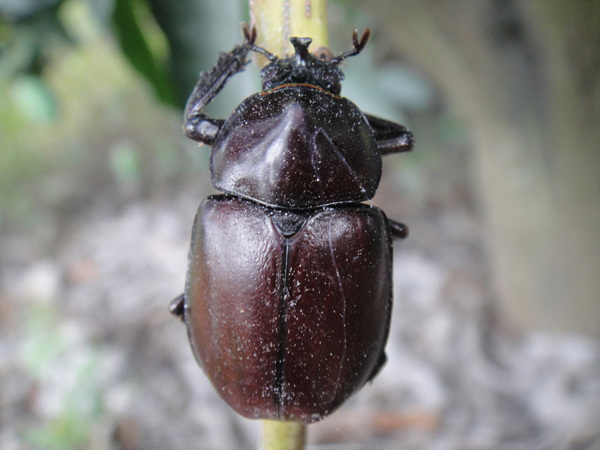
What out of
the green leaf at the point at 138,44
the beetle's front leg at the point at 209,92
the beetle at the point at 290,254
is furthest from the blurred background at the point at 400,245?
the beetle at the point at 290,254

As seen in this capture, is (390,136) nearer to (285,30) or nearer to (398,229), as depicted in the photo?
(398,229)

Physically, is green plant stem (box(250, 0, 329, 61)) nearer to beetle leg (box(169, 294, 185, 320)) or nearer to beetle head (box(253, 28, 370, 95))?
beetle head (box(253, 28, 370, 95))

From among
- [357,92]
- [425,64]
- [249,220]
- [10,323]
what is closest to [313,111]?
[249,220]

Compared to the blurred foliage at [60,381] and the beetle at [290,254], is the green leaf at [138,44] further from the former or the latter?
the blurred foliage at [60,381]

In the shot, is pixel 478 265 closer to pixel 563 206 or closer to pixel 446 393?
pixel 563 206

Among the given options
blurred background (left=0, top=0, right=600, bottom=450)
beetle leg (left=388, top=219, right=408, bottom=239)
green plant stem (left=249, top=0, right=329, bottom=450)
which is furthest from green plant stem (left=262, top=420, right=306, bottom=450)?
blurred background (left=0, top=0, right=600, bottom=450)
